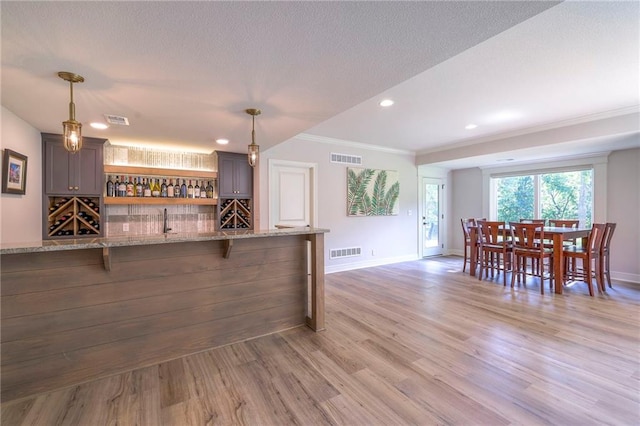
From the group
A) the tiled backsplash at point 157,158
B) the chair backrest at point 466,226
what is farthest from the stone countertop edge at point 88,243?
the chair backrest at point 466,226

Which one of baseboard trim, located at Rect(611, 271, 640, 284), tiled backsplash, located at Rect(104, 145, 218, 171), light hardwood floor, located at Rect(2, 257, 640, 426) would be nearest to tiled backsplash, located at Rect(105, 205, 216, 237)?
tiled backsplash, located at Rect(104, 145, 218, 171)

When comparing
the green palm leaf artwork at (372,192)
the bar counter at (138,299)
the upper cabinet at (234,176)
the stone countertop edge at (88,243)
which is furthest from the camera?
the green palm leaf artwork at (372,192)

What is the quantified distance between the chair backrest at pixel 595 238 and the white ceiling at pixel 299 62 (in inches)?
51.7

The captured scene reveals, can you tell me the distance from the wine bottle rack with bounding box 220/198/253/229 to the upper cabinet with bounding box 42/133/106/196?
5.45ft

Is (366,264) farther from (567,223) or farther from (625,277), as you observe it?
(625,277)

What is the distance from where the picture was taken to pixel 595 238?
4141 millimetres

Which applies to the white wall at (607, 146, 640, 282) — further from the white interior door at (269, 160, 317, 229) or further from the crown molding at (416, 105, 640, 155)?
the white interior door at (269, 160, 317, 229)

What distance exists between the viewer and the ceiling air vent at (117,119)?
9.68 feet

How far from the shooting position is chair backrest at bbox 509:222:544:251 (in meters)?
4.28

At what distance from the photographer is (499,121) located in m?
4.40

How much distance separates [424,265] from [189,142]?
5117 millimetres

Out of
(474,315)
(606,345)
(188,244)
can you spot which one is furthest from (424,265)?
(188,244)

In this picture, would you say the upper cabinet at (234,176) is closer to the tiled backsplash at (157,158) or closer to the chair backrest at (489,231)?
the tiled backsplash at (157,158)

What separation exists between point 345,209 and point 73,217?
423 centimetres
